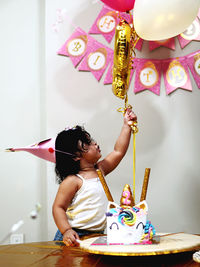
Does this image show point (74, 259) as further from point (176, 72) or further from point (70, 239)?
point (176, 72)

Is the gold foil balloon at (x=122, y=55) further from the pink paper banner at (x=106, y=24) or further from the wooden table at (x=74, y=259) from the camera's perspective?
the wooden table at (x=74, y=259)

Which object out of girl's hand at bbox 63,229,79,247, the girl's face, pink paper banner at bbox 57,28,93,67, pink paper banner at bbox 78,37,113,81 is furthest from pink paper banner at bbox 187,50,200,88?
girl's hand at bbox 63,229,79,247

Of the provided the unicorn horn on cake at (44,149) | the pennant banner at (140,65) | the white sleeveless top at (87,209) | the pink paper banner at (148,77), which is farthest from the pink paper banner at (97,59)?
the white sleeveless top at (87,209)

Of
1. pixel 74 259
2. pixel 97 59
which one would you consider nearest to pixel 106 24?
pixel 97 59

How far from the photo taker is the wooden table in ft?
2.35

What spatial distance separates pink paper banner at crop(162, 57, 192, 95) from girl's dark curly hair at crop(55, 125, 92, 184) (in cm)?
56

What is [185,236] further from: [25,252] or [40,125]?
[40,125]

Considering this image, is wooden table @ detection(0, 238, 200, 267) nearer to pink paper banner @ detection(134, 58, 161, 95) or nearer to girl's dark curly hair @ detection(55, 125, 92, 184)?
girl's dark curly hair @ detection(55, 125, 92, 184)

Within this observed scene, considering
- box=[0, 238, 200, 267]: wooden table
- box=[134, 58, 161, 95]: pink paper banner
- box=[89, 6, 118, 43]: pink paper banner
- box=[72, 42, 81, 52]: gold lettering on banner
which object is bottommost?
box=[0, 238, 200, 267]: wooden table

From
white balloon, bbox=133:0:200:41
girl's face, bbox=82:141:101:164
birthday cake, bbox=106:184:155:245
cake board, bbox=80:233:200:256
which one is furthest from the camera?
girl's face, bbox=82:141:101:164

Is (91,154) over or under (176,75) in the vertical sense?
under

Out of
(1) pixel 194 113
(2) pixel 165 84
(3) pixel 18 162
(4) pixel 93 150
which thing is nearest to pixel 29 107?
(3) pixel 18 162

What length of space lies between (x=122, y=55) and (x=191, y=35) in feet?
1.89

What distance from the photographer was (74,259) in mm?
770
